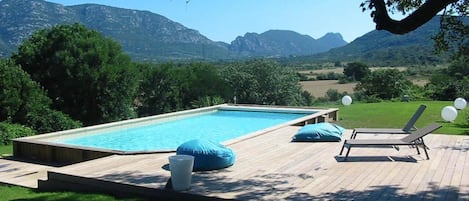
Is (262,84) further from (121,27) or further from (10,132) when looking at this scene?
(121,27)

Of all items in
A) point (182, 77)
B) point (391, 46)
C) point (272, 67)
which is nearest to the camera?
point (182, 77)

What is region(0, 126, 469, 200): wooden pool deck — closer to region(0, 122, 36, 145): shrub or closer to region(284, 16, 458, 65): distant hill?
region(0, 122, 36, 145): shrub

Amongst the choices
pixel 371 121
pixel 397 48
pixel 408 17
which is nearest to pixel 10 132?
pixel 371 121

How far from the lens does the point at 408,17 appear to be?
14.9 feet

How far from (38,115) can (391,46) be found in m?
59.2

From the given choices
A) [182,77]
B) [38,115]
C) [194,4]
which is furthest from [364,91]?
[194,4]

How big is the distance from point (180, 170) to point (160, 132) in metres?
8.71

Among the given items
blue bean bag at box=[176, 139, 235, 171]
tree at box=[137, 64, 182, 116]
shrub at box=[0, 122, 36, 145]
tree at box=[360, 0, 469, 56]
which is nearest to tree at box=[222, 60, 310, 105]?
tree at box=[137, 64, 182, 116]

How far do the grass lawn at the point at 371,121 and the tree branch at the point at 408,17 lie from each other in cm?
361

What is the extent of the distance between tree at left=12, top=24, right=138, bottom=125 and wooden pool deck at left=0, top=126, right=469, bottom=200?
30.0 ft

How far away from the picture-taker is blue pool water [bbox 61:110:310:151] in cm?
1196

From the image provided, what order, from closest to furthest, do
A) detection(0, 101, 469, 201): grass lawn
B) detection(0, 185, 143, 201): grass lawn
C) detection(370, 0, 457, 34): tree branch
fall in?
detection(370, 0, 457, 34): tree branch, detection(0, 185, 143, 201): grass lawn, detection(0, 101, 469, 201): grass lawn

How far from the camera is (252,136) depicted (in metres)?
9.98

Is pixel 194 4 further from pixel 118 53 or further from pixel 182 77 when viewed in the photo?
pixel 182 77
